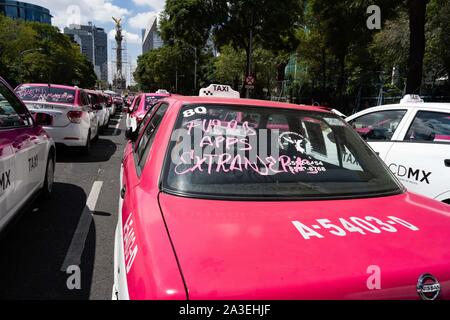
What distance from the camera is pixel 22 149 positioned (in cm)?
412

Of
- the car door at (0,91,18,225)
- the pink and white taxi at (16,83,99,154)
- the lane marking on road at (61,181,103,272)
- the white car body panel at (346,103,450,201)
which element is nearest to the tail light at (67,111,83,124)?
the pink and white taxi at (16,83,99,154)

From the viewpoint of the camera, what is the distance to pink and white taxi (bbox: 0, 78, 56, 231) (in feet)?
11.6

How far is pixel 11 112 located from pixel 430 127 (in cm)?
473

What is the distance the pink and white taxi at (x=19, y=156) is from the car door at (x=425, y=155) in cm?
419

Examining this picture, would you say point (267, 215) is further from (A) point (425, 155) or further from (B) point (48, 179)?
(B) point (48, 179)

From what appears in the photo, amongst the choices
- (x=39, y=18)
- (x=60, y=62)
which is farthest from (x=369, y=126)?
(x=39, y=18)

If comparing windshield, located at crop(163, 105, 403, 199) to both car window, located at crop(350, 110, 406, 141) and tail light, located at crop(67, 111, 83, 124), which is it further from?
tail light, located at crop(67, 111, 83, 124)

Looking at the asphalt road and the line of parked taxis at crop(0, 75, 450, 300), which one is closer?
the line of parked taxis at crop(0, 75, 450, 300)

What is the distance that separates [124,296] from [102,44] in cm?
21274

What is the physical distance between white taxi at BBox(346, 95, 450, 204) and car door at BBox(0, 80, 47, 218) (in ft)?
13.7

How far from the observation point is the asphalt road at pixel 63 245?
3.36 metres

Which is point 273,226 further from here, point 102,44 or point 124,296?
point 102,44

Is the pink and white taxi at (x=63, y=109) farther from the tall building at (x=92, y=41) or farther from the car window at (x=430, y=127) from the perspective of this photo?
the tall building at (x=92, y=41)

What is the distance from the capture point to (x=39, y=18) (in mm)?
136500
